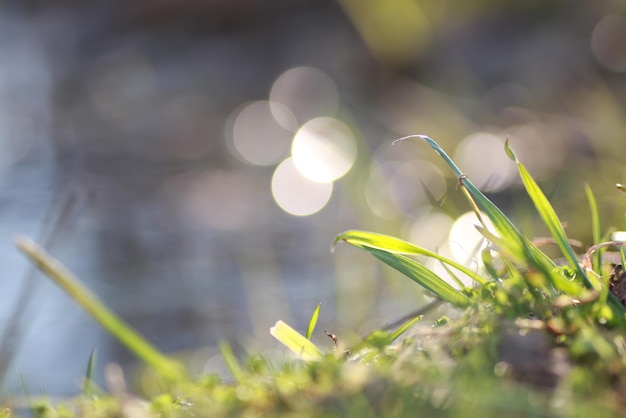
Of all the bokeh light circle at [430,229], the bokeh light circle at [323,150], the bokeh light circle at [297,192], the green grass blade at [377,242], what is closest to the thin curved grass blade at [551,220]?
the green grass blade at [377,242]

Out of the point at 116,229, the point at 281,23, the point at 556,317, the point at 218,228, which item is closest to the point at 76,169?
the point at 116,229

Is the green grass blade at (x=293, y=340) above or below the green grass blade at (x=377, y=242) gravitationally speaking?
below

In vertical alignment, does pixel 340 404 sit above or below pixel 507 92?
below

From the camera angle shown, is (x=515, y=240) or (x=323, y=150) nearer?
(x=515, y=240)

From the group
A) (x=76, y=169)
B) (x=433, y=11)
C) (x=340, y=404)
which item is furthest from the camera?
(x=433, y=11)

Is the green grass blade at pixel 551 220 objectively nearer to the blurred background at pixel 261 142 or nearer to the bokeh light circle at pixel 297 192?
the blurred background at pixel 261 142

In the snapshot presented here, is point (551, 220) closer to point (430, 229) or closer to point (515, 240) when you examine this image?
point (515, 240)

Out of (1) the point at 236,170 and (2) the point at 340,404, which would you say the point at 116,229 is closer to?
(1) the point at 236,170

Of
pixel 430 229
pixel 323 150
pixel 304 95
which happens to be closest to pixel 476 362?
pixel 430 229
